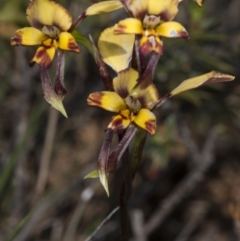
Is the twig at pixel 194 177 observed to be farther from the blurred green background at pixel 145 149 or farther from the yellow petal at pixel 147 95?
the yellow petal at pixel 147 95

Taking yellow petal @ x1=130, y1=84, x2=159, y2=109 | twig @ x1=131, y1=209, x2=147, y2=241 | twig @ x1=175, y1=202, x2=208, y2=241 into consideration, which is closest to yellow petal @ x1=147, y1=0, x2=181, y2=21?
yellow petal @ x1=130, y1=84, x2=159, y2=109

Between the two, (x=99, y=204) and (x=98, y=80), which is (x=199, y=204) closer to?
(x=99, y=204)

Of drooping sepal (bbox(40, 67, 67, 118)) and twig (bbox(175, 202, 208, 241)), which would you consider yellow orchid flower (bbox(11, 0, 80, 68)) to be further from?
twig (bbox(175, 202, 208, 241))

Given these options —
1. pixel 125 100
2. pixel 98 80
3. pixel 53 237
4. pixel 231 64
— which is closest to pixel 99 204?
pixel 53 237

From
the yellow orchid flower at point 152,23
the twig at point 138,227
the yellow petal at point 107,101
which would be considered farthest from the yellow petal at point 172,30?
the twig at point 138,227

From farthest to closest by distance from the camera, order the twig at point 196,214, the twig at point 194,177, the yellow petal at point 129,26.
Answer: the twig at point 196,214 → the twig at point 194,177 → the yellow petal at point 129,26

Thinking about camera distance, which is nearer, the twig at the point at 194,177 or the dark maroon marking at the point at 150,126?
the dark maroon marking at the point at 150,126

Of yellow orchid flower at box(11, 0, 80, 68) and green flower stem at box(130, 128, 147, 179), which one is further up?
yellow orchid flower at box(11, 0, 80, 68)
